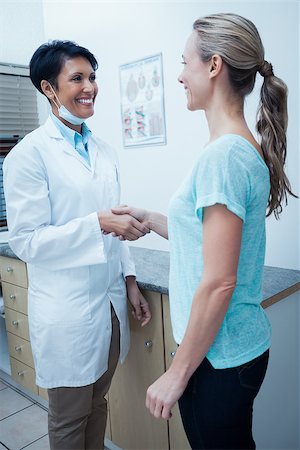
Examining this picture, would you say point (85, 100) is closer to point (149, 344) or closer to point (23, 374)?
point (149, 344)

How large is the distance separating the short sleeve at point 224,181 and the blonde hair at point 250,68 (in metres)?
0.15

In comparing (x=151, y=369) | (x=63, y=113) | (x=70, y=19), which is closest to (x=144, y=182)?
(x=63, y=113)

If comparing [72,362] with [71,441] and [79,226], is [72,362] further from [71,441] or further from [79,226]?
[79,226]

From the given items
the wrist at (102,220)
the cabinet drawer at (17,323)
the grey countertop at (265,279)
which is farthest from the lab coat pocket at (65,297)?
the cabinet drawer at (17,323)

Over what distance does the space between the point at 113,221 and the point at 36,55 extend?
62 cm

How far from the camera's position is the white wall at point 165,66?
145cm

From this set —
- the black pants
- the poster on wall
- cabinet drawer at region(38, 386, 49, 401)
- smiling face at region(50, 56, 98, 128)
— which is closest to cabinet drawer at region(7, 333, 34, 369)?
cabinet drawer at region(38, 386, 49, 401)

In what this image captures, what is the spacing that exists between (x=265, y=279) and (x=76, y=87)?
3.19ft

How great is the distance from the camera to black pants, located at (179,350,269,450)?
2.74 ft

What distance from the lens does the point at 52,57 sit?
4.20 ft

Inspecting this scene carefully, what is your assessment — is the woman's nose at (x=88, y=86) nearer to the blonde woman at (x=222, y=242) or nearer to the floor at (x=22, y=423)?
the blonde woman at (x=222, y=242)

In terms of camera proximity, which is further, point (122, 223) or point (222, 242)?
point (122, 223)

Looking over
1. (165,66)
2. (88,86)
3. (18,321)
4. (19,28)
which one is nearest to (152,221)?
(88,86)

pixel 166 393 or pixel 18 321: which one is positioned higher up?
pixel 166 393
